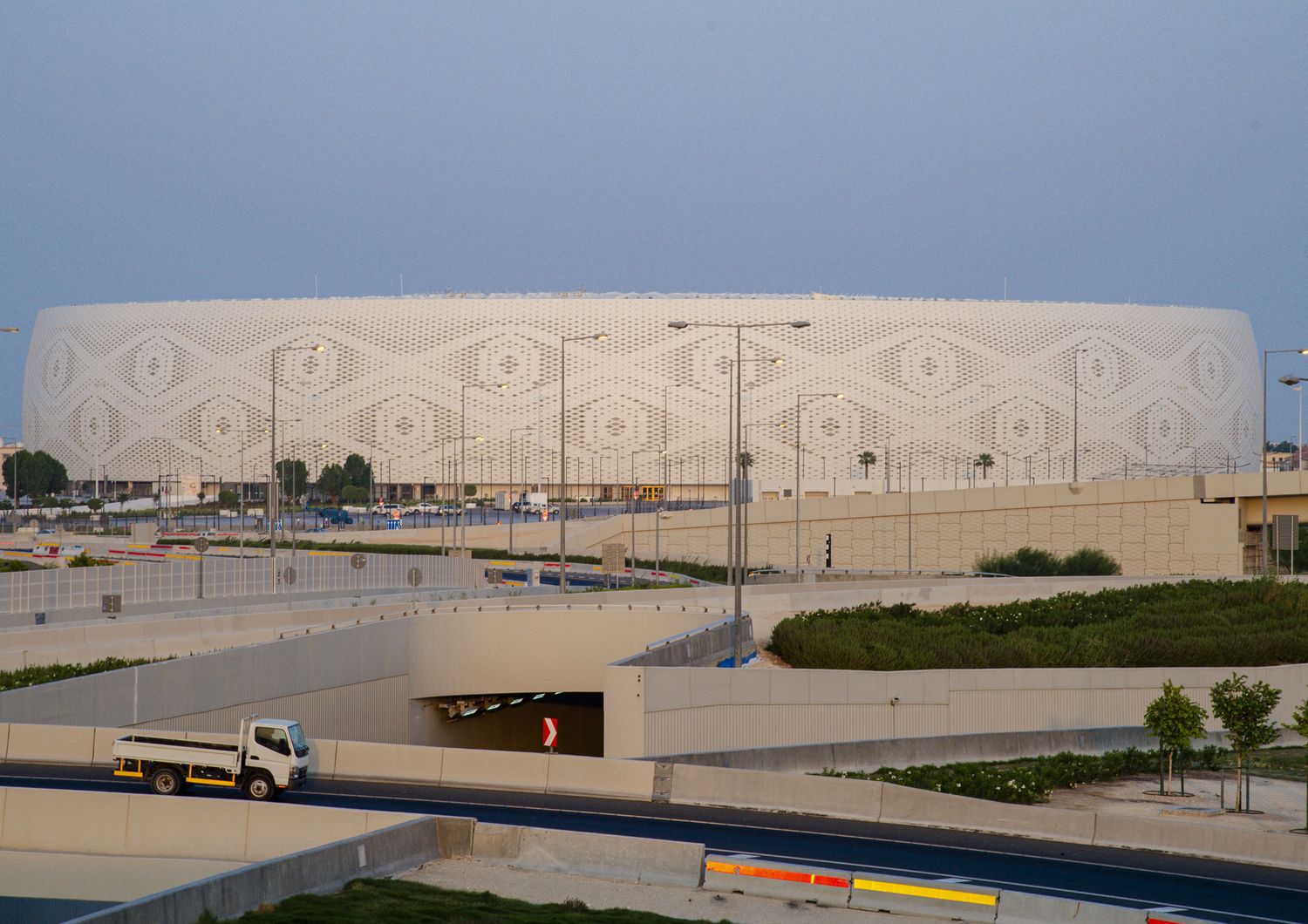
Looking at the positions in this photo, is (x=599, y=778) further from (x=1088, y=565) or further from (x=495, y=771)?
(x=1088, y=565)

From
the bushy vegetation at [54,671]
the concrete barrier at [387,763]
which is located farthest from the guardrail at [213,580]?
the concrete barrier at [387,763]

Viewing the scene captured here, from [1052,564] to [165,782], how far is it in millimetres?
46445

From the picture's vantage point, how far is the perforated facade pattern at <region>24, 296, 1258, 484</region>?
135 metres

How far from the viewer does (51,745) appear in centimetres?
1888

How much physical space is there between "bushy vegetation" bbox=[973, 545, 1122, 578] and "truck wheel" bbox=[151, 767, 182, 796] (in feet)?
146

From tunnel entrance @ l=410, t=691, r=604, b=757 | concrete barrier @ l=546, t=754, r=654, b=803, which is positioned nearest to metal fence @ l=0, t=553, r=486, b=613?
tunnel entrance @ l=410, t=691, r=604, b=757

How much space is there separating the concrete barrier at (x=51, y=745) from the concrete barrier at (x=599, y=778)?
6.03 m

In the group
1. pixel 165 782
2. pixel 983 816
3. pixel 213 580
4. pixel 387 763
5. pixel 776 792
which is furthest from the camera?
pixel 213 580

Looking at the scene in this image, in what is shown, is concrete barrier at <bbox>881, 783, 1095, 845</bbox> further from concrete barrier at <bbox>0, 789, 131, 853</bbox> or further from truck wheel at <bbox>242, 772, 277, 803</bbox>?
concrete barrier at <bbox>0, 789, 131, 853</bbox>

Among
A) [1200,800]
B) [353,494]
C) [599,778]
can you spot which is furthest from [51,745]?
[353,494]

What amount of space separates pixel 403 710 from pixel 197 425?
113m

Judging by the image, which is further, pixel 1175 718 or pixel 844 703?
pixel 844 703

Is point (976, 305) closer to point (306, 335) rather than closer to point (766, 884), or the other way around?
point (306, 335)

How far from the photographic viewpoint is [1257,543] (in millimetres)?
59188
